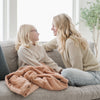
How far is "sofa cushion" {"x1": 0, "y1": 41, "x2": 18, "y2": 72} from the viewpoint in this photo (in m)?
2.29

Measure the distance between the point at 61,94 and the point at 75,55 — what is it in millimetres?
618

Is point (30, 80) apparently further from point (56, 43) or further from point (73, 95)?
point (56, 43)

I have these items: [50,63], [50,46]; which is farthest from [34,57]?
[50,46]

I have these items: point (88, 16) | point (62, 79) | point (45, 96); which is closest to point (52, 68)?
point (62, 79)

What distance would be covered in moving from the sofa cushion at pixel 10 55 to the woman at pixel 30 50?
0.08 meters

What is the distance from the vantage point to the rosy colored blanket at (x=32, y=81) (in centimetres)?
159

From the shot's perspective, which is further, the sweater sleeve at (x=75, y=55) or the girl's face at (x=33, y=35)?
the girl's face at (x=33, y=35)

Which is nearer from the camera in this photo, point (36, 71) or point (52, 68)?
point (36, 71)

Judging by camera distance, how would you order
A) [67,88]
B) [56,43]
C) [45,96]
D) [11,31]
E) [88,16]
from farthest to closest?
[88,16]
[11,31]
[56,43]
[67,88]
[45,96]

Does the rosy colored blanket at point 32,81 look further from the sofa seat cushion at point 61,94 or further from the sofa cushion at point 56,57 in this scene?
the sofa cushion at point 56,57

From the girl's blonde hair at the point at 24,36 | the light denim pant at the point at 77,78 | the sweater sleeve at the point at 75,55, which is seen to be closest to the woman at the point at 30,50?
the girl's blonde hair at the point at 24,36

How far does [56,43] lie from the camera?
2.56m

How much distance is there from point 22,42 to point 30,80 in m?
0.67

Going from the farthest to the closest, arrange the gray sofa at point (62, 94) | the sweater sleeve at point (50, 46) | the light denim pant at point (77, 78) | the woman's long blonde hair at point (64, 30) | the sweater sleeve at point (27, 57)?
the sweater sleeve at point (50, 46), the woman's long blonde hair at point (64, 30), the sweater sleeve at point (27, 57), the light denim pant at point (77, 78), the gray sofa at point (62, 94)
